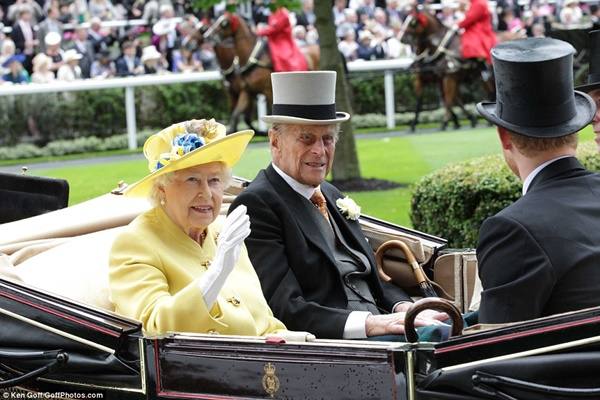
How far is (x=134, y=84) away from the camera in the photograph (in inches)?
674

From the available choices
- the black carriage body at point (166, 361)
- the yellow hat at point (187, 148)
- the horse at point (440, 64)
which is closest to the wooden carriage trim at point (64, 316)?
the black carriage body at point (166, 361)

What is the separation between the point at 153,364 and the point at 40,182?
5.85 ft

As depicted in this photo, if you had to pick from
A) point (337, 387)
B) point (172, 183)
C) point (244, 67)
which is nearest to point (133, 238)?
point (172, 183)

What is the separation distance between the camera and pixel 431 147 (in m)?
15.3

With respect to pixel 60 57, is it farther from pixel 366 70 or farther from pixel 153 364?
pixel 153 364

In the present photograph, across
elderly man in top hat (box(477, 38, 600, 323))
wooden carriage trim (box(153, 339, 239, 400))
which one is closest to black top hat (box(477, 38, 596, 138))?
elderly man in top hat (box(477, 38, 600, 323))

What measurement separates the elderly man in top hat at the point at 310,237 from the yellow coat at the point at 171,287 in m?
0.30

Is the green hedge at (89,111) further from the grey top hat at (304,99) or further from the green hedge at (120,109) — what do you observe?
the grey top hat at (304,99)

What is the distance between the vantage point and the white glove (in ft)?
11.5

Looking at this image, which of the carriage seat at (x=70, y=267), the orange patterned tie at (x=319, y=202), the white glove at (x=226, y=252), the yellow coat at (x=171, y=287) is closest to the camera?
the white glove at (x=226, y=252)

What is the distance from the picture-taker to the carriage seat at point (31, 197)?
5.15 metres

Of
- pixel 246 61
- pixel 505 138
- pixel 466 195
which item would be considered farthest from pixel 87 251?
pixel 246 61

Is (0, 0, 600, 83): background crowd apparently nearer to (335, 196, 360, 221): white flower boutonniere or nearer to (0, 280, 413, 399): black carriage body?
Answer: (335, 196, 360, 221): white flower boutonniere

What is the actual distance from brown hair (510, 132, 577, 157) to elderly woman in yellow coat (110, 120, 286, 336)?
902 mm
